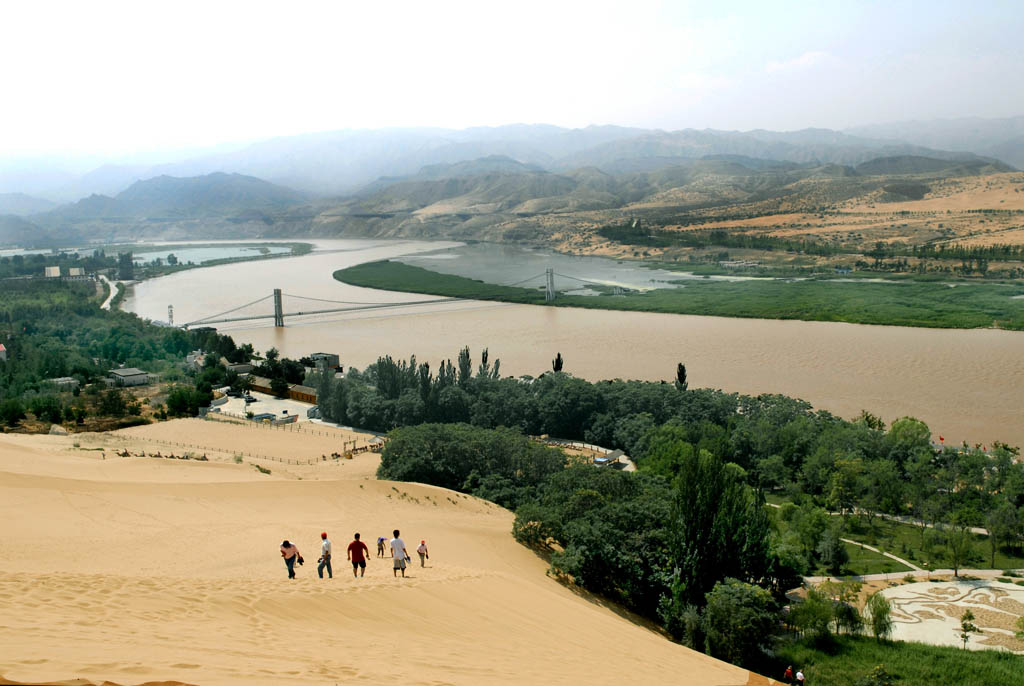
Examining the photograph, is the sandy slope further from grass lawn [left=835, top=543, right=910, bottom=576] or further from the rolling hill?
the rolling hill

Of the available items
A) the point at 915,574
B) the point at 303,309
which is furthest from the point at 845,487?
the point at 303,309

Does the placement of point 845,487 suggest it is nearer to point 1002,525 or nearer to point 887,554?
point 887,554

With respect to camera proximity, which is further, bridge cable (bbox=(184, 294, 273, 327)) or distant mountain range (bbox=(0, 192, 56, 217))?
distant mountain range (bbox=(0, 192, 56, 217))

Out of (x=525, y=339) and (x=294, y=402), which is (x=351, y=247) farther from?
(x=294, y=402)

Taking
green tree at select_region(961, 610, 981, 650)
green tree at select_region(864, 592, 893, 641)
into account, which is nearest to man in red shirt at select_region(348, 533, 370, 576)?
green tree at select_region(864, 592, 893, 641)

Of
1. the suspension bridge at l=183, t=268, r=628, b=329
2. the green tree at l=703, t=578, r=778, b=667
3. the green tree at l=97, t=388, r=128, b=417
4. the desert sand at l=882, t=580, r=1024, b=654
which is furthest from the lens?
the suspension bridge at l=183, t=268, r=628, b=329

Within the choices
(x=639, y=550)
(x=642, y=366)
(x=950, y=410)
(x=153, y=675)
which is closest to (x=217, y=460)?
(x=639, y=550)
